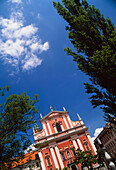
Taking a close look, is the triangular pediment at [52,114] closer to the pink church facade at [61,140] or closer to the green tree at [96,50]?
the pink church facade at [61,140]

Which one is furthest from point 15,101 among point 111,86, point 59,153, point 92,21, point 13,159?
point 59,153

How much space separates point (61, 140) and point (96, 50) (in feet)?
79.2

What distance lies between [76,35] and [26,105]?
27.6 feet

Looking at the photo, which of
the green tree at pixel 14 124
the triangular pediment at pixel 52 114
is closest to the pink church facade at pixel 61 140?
the triangular pediment at pixel 52 114

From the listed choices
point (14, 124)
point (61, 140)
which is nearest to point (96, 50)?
point (14, 124)

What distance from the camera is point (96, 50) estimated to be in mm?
9891

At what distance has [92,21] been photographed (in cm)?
1101

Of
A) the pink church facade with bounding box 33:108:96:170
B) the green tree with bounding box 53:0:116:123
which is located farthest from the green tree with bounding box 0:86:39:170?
the pink church facade with bounding box 33:108:96:170

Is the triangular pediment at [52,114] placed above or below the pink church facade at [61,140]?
above

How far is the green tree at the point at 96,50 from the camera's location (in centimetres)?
921

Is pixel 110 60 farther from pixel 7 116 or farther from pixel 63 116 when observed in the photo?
pixel 63 116

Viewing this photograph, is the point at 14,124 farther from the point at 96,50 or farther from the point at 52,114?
the point at 52,114

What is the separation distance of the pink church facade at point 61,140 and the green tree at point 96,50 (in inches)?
789

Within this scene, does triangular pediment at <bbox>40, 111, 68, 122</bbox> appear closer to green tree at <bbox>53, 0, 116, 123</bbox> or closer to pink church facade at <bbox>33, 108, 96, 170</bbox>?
pink church facade at <bbox>33, 108, 96, 170</bbox>
